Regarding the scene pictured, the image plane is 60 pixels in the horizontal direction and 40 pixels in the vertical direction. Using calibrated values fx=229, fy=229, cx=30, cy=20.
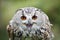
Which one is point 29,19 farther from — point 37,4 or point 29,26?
point 37,4

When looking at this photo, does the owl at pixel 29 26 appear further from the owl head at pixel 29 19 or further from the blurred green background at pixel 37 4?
the blurred green background at pixel 37 4

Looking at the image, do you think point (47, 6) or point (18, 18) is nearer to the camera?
point (18, 18)

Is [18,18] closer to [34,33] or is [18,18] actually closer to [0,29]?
[34,33]

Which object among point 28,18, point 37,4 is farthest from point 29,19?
point 37,4

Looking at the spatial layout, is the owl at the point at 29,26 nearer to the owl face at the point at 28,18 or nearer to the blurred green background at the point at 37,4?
the owl face at the point at 28,18

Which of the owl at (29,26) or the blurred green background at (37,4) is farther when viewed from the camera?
the blurred green background at (37,4)

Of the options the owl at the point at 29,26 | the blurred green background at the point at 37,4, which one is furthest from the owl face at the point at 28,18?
the blurred green background at the point at 37,4

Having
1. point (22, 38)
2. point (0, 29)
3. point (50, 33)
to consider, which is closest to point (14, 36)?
point (22, 38)

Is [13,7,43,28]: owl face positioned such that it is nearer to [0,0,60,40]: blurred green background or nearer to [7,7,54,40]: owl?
[7,7,54,40]: owl

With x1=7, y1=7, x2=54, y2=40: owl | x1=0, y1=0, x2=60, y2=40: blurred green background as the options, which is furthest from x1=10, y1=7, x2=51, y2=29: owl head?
x1=0, y1=0, x2=60, y2=40: blurred green background
